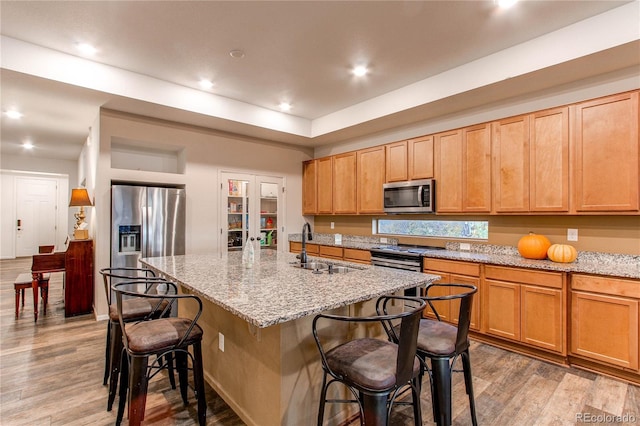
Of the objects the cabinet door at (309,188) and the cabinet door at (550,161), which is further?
the cabinet door at (309,188)

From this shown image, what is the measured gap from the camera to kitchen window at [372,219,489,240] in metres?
3.95

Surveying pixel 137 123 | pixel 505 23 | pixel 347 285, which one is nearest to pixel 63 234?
pixel 137 123

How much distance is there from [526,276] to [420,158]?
1.92 m

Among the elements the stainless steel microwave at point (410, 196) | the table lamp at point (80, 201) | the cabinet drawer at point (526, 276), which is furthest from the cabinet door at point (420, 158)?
the table lamp at point (80, 201)

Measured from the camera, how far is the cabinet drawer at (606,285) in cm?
245

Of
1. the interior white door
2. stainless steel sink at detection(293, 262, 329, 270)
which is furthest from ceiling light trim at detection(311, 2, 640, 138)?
the interior white door

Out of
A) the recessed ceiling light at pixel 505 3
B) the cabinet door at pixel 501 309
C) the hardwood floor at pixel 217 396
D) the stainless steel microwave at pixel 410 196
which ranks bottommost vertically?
the hardwood floor at pixel 217 396

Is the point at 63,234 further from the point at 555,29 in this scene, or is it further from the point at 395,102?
the point at 555,29

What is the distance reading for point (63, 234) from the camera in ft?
29.7

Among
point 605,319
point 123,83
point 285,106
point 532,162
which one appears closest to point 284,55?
point 285,106

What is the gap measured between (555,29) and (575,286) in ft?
7.33

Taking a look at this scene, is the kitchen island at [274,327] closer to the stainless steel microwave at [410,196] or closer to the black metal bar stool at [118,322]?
the black metal bar stool at [118,322]

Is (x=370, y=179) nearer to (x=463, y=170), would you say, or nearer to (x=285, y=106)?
(x=463, y=170)

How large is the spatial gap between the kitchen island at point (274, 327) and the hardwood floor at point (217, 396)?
274 mm
